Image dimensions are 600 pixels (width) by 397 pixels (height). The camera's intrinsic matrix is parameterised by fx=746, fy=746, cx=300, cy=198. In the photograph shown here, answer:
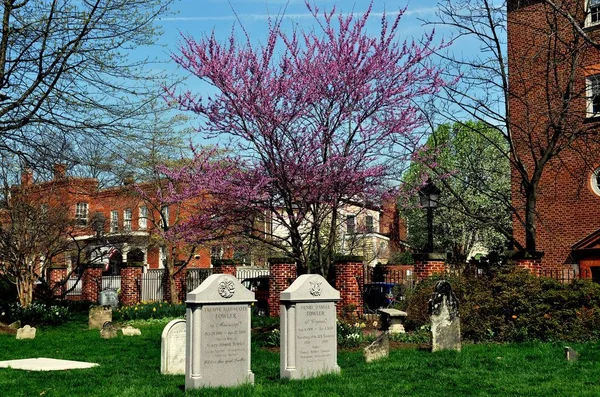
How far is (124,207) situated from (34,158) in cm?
2758

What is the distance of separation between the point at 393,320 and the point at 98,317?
1010 centimetres

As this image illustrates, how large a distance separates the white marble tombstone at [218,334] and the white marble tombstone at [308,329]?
60cm

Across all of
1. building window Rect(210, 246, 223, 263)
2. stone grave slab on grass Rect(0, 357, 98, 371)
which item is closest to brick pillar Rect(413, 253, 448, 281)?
stone grave slab on grass Rect(0, 357, 98, 371)

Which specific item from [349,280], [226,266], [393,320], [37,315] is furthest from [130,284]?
[393,320]

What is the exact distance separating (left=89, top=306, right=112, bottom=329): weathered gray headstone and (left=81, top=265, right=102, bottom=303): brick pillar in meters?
12.1

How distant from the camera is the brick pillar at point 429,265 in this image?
2080 centimetres

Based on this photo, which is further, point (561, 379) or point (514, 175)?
point (514, 175)

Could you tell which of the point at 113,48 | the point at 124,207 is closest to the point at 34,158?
the point at 113,48

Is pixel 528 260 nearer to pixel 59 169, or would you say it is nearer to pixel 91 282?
pixel 59 169

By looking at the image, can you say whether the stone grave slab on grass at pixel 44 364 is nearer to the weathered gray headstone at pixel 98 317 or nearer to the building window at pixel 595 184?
the weathered gray headstone at pixel 98 317

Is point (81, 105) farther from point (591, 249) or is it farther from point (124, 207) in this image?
point (124, 207)

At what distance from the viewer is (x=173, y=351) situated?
1258 cm

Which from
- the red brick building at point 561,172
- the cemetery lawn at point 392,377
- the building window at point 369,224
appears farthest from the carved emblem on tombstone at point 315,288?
the red brick building at point 561,172

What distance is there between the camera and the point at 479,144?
47.0m
